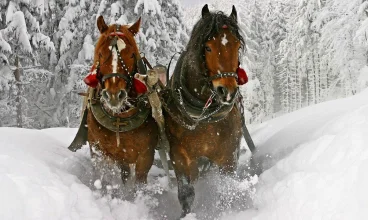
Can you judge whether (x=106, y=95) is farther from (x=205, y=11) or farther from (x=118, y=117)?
(x=205, y=11)

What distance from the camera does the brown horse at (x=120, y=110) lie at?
3.91 m

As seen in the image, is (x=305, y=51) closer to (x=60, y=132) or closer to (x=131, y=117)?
(x=60, y=132)

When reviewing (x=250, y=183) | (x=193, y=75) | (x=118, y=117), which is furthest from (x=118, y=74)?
(x=250, y=183)

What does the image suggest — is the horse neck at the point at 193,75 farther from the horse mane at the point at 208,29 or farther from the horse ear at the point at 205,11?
the horse ear at the point at 205,11

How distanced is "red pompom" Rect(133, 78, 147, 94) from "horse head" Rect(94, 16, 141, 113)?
0.06 metres

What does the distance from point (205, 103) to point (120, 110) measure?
0.98 metres

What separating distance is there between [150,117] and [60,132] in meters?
3.59

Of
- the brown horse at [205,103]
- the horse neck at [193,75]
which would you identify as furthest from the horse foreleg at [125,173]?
the horse neck at [193,75]

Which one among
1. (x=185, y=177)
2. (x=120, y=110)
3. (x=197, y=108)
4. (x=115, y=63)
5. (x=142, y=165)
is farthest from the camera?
(x=142, y=165)

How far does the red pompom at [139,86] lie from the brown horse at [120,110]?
0.06 feet

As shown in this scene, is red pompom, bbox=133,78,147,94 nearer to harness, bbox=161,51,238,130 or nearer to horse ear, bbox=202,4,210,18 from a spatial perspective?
harness, bbox=161,51,238,130

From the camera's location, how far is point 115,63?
12.8 ft

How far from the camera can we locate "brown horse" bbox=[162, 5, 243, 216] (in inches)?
143

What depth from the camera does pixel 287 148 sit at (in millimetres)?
4559
